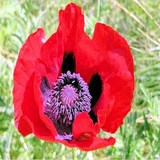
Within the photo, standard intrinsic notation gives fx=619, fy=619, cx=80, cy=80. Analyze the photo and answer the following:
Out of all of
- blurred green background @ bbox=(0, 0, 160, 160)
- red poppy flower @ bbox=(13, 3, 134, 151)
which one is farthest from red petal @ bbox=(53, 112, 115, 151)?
blurred green background @ bbox=(0, 0, 160, 160)

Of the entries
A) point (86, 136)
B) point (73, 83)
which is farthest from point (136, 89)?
point (86, 136)

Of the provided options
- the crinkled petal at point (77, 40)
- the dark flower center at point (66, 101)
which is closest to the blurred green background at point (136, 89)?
the dark flower center at point (66, 101)

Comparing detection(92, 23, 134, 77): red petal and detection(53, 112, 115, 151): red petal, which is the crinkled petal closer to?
detection(92, 23, 134, 77): red petal

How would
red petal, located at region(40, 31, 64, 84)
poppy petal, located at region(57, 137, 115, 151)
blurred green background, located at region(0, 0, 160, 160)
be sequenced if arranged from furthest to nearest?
blurred green background, located at region(0, 0, 160, 160), red petal, located at region(40, 31, 64, 84), poppy petal, located at region(57, 137, 115, 151)

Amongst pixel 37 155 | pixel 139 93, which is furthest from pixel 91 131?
pixel 139 93

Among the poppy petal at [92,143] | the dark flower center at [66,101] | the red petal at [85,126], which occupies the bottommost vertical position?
the poppy petal at [92,143]

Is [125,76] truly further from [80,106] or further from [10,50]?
[10,50]

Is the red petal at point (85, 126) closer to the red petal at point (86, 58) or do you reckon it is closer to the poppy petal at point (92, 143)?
the poppy petal at point (92, 143)
